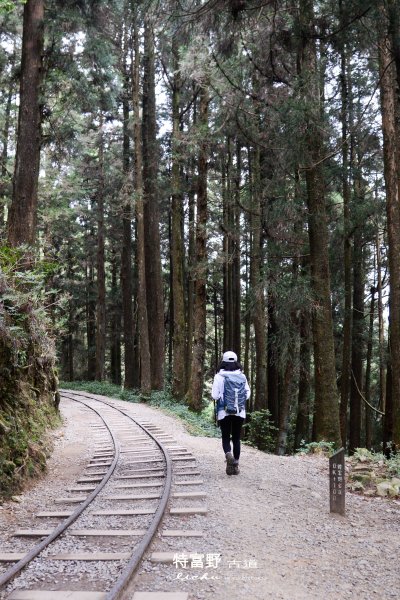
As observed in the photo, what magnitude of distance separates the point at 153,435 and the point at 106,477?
3754 mm

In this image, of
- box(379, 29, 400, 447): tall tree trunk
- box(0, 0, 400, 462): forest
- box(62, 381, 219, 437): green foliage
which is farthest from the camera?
box(62, 381, 219, 437): green foliage

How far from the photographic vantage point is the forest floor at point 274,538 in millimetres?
3863

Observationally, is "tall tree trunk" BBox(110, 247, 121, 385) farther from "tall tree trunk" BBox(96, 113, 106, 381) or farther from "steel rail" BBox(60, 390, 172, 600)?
"steel rail" BBox(60, 390, 172, 600)

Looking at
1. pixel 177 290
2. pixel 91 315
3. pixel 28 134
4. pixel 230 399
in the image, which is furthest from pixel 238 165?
pixel 91 315

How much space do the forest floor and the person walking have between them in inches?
15.9

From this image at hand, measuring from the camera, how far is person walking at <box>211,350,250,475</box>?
7398 millimetres

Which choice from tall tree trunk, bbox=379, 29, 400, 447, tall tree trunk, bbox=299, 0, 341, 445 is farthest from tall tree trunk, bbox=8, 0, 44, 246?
tall tree trunk, bbox=379, 29, 400, 447

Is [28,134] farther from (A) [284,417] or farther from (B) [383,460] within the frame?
(A) [284,417]

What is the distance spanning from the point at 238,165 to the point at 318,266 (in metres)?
12.2

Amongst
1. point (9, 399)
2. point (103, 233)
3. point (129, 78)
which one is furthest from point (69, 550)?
point (103, 233)

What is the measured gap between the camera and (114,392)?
77.0ft

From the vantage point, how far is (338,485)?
590cm

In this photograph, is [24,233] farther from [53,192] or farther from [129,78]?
[129,78]

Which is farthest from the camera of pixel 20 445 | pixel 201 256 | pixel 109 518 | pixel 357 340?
pixel 357 340
